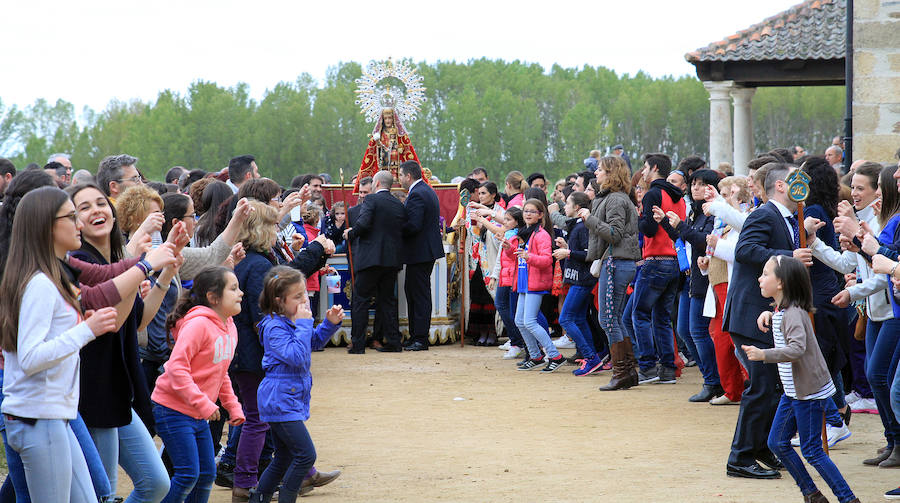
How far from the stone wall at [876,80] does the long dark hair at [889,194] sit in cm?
515

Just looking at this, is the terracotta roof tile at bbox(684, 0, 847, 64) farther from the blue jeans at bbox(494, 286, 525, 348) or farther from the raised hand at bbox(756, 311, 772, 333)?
the raised hand at bbox(756, 311, 772, 333)

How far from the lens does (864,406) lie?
29.5 ft

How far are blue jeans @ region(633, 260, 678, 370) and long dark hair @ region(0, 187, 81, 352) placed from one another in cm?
682

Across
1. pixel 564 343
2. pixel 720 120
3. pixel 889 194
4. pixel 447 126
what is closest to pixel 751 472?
pixel 889 194

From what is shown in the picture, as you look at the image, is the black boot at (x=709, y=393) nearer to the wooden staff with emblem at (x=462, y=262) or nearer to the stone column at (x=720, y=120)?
the wooden staff with emblem at (x=462, y=262)

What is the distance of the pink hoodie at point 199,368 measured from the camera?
207 inches

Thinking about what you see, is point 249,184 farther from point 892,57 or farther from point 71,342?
point 892,57

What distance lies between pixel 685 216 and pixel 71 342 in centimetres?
707

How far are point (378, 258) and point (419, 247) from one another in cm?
59

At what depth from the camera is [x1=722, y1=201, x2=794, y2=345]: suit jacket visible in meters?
6.65

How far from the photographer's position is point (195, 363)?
5430 millimetres

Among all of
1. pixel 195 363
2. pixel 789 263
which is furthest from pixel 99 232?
pixel 789 263

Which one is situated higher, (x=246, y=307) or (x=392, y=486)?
(x=246, y=307)

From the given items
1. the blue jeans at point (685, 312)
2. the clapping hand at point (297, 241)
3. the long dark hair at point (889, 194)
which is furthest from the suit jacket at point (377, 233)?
the long dark hair at point (889, 194)
